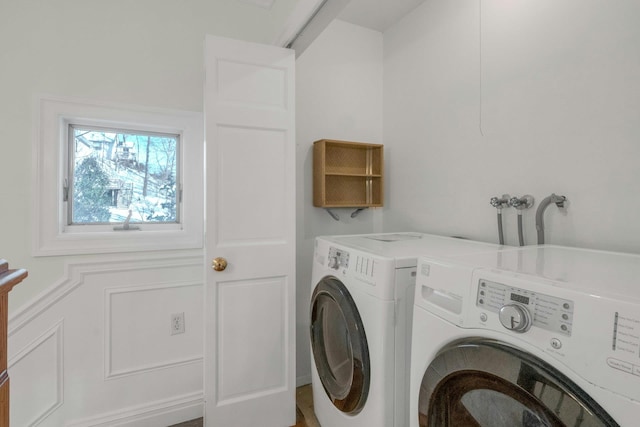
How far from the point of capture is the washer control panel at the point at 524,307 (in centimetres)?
60

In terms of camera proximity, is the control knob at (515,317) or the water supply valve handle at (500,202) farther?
the water supply valve handle at (500,202)

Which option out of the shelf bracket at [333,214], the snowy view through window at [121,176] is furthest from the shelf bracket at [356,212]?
the snowy view through window at [121,176]

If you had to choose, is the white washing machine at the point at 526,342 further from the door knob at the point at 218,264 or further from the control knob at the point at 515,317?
the door knob at the point at 218,264

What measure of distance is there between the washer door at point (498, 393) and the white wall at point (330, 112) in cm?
141

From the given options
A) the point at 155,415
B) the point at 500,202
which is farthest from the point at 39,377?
the point at 500,202

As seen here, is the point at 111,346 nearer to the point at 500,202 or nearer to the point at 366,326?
the point at 366,326

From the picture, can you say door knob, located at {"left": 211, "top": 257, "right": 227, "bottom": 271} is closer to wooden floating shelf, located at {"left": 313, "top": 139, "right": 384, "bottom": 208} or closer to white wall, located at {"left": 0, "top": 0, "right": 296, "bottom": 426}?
white wall, located at {"left": 0, "top": 0, "right": 296, "bottom": 426}

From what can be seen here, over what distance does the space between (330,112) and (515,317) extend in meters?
1.91

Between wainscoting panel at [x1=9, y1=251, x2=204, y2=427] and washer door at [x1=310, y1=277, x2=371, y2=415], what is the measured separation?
82cm

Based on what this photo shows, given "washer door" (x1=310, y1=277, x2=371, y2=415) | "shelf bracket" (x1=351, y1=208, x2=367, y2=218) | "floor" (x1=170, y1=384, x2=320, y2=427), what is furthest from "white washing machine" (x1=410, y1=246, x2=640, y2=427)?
"shelf bracket" (x1=351, y1=208, x2=367, y2=218)

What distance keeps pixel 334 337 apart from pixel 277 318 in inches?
15.5

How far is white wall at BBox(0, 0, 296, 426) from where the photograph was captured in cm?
149

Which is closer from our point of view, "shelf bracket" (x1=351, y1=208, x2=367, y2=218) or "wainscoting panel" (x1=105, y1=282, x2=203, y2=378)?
"wainscoting panel" (x1=105, y1=282, x2=203, y2=378)

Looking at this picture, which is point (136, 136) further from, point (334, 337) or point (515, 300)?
point (515, 300)
